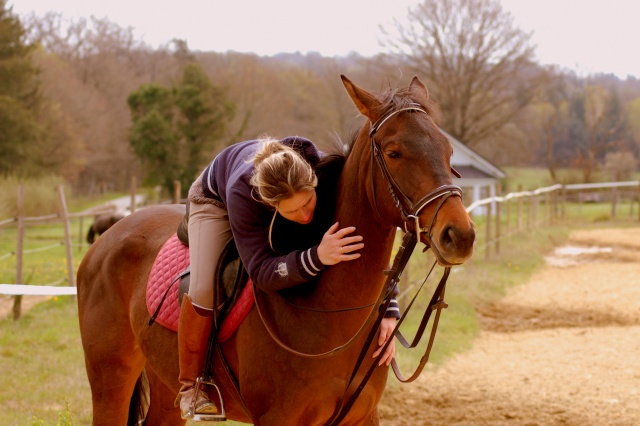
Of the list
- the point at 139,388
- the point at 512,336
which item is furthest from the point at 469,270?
the point at 139,388

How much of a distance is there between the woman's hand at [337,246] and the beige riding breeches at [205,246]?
645 mm

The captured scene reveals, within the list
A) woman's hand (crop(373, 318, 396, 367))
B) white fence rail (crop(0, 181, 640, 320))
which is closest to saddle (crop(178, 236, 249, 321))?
woman's hand (crop(373, 318, 396, 367))

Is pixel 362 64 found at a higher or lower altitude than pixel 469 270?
higher

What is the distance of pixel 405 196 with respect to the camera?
250 cm

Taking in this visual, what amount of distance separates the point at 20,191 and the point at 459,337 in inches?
260

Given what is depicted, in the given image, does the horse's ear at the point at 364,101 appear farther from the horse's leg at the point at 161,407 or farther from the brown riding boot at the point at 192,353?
the horse's leg at the point at 161,407

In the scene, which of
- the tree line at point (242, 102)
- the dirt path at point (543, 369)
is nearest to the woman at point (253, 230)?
the dirt path at point (543, 369)

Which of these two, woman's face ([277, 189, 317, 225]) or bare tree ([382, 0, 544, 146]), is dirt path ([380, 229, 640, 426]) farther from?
bare tree ([382, 0, 544, 146])

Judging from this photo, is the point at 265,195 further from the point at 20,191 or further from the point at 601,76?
the point at 601,76

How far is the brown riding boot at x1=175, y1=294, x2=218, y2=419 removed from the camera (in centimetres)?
308

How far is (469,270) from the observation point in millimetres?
12914

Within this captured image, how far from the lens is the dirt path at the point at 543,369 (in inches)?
223

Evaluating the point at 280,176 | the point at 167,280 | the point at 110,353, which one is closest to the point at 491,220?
the point at 110,353

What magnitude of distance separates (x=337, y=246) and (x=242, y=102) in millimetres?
41985
